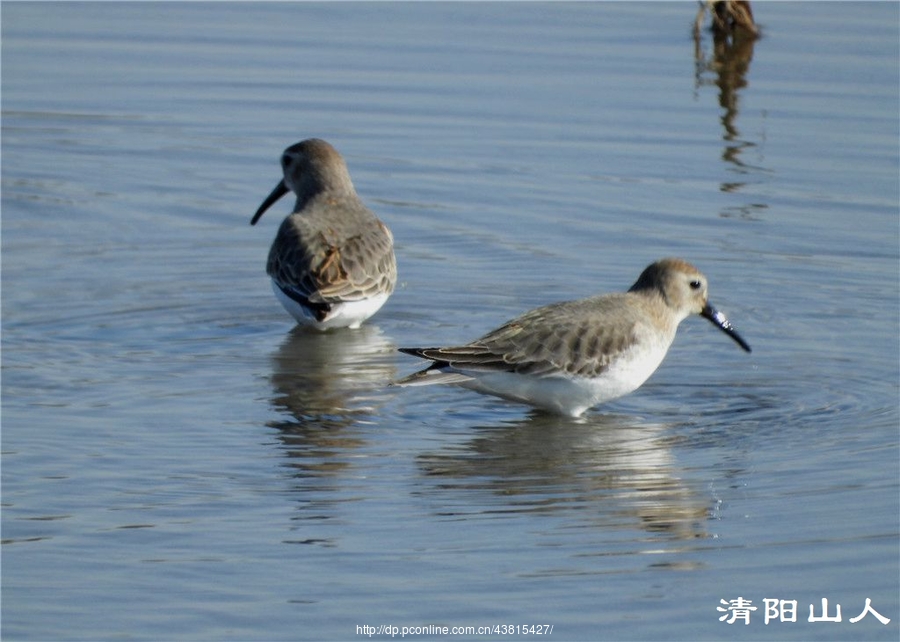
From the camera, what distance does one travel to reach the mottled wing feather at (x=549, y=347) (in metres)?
9.02

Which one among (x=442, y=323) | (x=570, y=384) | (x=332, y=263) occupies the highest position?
(x=332, y=263)

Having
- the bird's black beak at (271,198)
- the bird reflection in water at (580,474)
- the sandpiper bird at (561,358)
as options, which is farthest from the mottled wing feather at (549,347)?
the bird's black beak at (271,198)

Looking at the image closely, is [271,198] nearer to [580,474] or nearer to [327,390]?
[327,390]

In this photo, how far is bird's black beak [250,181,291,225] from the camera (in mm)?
12805

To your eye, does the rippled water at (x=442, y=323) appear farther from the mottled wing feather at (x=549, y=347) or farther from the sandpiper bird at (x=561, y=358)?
the mottled wing feather at (x=549, y=347)

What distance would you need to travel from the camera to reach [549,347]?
912 cm

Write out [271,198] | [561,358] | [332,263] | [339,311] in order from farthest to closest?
1. [271,198]
2. [332,263]
3. [339,311]
4. [561,358]

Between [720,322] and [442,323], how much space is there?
6.63 feet

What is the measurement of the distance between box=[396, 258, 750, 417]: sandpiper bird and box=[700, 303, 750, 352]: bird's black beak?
602mm

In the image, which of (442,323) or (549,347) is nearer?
(549,347)

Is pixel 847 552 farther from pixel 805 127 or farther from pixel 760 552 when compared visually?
pixel 805 127

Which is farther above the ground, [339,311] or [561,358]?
[561,358]

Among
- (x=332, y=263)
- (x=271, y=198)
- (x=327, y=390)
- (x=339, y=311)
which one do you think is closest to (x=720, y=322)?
(x=327, y=390)

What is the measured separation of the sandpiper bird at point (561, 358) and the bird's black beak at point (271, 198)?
3.89 m
